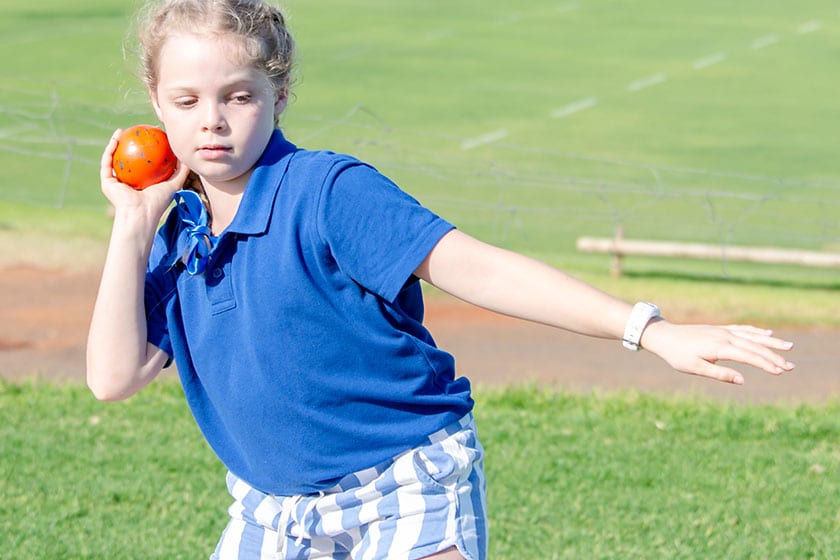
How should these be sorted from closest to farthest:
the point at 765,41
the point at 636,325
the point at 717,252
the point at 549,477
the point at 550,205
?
the point at 636,325 → the point at 549,477 → the point at 717,252 → the point at 550,205 → the point at 765,41

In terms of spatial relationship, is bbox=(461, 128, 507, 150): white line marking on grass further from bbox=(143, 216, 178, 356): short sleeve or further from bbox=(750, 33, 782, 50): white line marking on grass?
bbox=(143, 216, 178, 356): short sleeve

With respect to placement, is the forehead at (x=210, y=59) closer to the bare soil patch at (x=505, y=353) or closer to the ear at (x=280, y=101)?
the ear at (x=280, y=101)

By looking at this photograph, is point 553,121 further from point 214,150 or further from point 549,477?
point 214,150

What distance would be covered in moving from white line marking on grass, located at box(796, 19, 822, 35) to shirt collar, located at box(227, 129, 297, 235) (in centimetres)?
2630

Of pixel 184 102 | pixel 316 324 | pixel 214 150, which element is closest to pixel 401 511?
pixel 316 324

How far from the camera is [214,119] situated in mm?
2682

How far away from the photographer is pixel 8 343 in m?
→ 8.88

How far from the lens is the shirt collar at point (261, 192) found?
108 inches

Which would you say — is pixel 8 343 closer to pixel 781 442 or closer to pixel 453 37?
pixel 781 442

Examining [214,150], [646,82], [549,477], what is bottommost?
[646,82]

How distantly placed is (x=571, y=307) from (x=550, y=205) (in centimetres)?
1213

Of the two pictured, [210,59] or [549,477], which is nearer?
[210,59]

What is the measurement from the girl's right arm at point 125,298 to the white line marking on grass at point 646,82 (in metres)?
19.5

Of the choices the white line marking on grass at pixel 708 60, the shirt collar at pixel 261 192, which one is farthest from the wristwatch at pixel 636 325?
the white line marking on grass at pixel 708 60
